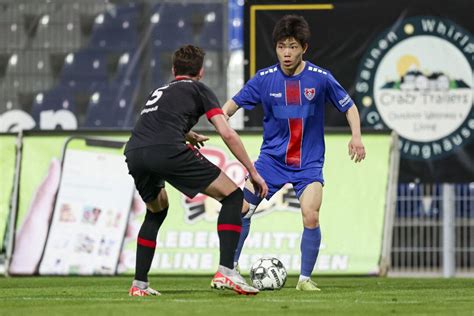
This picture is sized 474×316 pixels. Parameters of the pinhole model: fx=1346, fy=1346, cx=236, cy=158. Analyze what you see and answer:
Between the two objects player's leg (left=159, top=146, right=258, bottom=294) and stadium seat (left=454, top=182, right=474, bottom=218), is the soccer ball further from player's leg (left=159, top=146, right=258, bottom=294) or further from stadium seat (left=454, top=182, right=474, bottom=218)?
stadium seat (left=454, top=182, right=474, bottom=218)

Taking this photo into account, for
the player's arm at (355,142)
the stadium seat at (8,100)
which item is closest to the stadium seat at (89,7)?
the stadium seat at (8,100)

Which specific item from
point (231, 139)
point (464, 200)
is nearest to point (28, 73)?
point (464, 200)

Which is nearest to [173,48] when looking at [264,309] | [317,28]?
[317,28]

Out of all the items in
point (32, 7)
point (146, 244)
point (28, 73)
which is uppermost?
point (32, 7)

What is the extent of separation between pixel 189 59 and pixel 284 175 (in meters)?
1.88

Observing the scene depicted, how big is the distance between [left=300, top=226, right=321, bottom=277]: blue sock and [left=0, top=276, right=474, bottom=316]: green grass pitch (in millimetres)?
243

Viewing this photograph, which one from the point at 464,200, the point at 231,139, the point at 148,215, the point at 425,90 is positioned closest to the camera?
the point at 231,139

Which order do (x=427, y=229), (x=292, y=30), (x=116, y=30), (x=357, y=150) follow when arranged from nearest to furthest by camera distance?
(x=357, y=150)
(x=292, y=30)
(x=427, y=229)
(x=116, y=30)

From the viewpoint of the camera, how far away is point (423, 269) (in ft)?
50.3

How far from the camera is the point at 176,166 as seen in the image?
8961 mm

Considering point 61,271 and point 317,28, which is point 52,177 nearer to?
point 61,271

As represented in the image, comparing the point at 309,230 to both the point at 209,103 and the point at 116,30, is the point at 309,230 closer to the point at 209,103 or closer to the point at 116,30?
the point at 209,103

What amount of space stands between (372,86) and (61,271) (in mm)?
4056

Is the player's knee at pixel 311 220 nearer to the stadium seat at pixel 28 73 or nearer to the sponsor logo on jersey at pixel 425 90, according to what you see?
the sponsor logo on jersey at pixel 425 90
